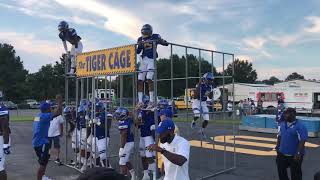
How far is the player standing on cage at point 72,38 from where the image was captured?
13.7m

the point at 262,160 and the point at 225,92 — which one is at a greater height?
the point at 225,92

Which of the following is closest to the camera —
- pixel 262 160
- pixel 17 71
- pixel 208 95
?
pixel 208 95

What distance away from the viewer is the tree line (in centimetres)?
1212

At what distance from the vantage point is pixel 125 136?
1089 cm

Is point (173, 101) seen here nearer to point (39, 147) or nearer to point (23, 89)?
point (39, 147)

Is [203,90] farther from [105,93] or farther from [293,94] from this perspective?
[293,94]

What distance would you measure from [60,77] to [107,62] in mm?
37669

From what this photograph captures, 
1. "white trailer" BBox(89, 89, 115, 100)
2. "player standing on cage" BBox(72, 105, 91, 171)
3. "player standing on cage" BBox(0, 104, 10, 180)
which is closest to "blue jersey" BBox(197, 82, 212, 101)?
"white trailer" BBox(89, 89, 115, 100)

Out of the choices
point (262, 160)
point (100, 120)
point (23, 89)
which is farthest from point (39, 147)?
point (23, 89)

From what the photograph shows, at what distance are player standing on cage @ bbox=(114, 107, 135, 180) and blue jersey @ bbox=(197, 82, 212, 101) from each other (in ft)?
7.08

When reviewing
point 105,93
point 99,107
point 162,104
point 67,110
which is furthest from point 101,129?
point 67,110

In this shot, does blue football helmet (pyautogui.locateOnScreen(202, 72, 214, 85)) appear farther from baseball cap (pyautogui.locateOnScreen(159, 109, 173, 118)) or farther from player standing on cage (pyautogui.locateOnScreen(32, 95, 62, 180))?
player standing on cage (pyautogui.locateOnScreen(32, 95, 62, 180))

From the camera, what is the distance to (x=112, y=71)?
438 inches

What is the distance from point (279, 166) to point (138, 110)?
348 centimetres
